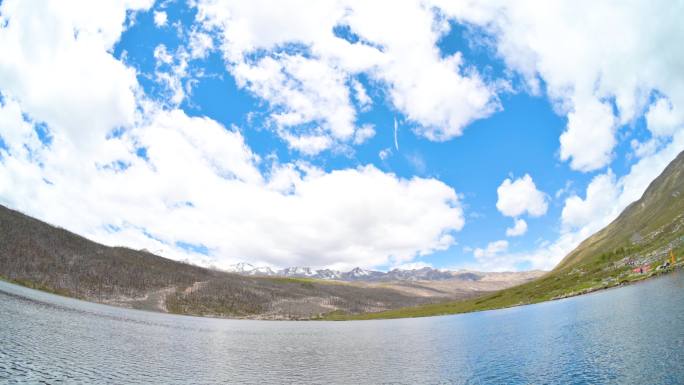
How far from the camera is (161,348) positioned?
8906 cm

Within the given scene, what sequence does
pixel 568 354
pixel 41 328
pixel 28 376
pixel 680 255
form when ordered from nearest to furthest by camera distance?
pixel 28 376 → pixel 568 354 → pixel 41 328 → pixel 680 255

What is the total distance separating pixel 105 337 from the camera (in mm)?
93125

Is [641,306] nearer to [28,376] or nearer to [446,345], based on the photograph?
[446,345]

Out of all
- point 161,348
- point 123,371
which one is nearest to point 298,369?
point 123,371

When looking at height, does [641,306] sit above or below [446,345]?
above

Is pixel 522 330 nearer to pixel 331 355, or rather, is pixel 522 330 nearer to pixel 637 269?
pixel 331 355

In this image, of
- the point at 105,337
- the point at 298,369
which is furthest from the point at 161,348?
the point at 298,369

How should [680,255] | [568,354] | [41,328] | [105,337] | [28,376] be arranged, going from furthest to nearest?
[680,255]
[105,337]
[41,328]
[568,354]
[28,376]

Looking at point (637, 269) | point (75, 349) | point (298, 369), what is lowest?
point (298, 369)

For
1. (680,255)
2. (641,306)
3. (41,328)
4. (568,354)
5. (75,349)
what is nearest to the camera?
(568,354)

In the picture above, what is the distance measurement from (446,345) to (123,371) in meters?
72.0

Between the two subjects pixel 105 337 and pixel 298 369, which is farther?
pixel 105 337

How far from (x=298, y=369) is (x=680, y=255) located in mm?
158787

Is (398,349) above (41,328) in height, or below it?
below
